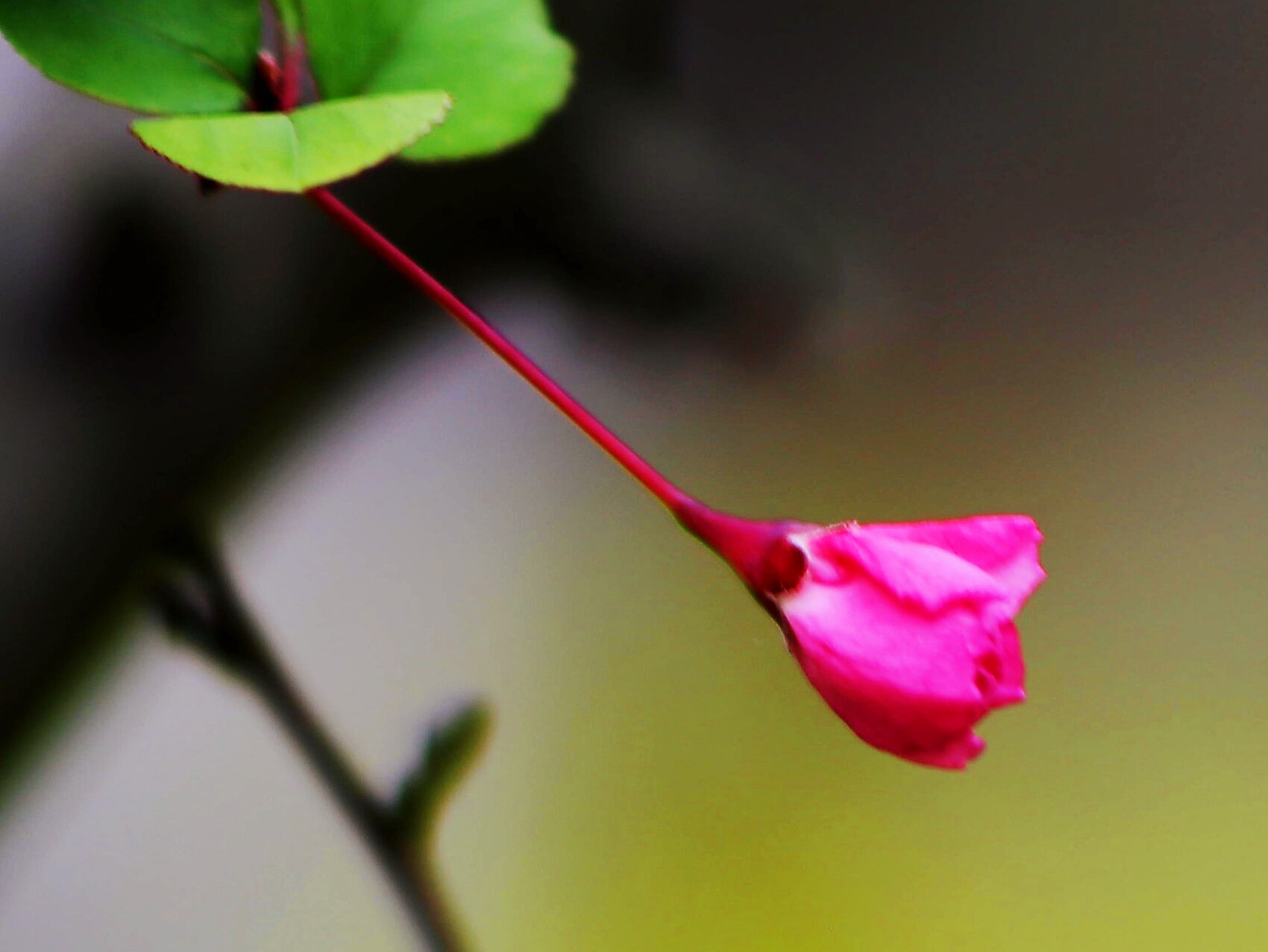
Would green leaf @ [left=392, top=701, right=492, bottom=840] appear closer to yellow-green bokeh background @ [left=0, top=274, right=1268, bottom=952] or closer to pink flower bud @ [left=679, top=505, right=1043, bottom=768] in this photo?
yellow-green bokeh background @ [left=0, top=274, right=1268, bottom=952]

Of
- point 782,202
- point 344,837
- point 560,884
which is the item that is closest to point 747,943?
point 560,884

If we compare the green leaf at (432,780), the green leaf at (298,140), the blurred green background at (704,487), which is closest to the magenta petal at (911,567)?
the green leaf at (298,140)

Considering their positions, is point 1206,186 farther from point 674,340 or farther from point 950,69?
point 674,340

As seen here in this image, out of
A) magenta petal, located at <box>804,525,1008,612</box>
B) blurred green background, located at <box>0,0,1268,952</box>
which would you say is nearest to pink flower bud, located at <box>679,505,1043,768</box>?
magenta petal, located at <box>804,525,1008,612</box>

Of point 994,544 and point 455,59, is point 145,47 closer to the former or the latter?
point 455,59

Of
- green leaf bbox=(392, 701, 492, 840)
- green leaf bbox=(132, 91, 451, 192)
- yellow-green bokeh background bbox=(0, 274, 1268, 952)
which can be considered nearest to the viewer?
green leaf bbox=(132, 91, 451, 192)

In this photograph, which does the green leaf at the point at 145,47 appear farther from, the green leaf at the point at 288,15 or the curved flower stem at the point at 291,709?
the curved flower stem at the point at 291,709
